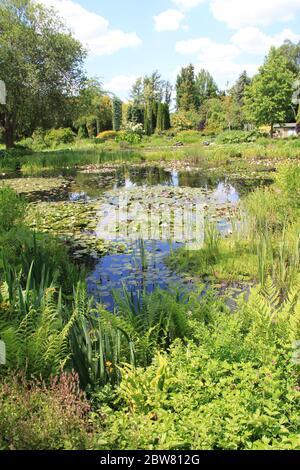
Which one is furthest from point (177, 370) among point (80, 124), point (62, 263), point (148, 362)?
point (80, 124)

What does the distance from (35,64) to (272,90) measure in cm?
1766

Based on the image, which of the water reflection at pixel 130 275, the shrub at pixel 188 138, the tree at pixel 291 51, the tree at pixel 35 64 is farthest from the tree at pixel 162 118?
the water reflection at pixel 130 275

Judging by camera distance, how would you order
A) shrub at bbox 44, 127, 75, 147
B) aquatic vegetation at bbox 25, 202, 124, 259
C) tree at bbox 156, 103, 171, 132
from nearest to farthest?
1. aquatic vegetation at bbox 25, 202, 124, 259
2. shrub at bbox 44, 127, 75, 147
3. tree at bbox 156, 103, 171, 132

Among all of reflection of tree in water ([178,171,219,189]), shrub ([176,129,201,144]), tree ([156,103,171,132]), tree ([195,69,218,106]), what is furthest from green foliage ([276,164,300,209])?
tree ([195,69,218,106])

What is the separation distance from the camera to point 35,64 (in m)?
19.7

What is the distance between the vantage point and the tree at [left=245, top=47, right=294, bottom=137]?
2810 centimetres

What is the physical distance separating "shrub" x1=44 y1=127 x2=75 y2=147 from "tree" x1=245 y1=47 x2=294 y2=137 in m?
15.6

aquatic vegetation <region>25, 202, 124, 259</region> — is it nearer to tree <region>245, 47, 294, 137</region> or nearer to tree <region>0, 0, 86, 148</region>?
tree <region>0, 0, 86, 148</region>

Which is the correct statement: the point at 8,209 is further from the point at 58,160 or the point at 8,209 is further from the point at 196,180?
the point at 58,160

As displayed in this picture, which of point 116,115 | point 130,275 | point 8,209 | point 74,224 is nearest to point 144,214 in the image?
point 74,224

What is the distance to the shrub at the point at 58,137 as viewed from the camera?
3188 centimetres

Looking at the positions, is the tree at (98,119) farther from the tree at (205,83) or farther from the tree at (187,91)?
the tree at (205,83)

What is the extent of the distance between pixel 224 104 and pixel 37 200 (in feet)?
122

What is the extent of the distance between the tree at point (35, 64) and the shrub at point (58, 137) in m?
10.3
